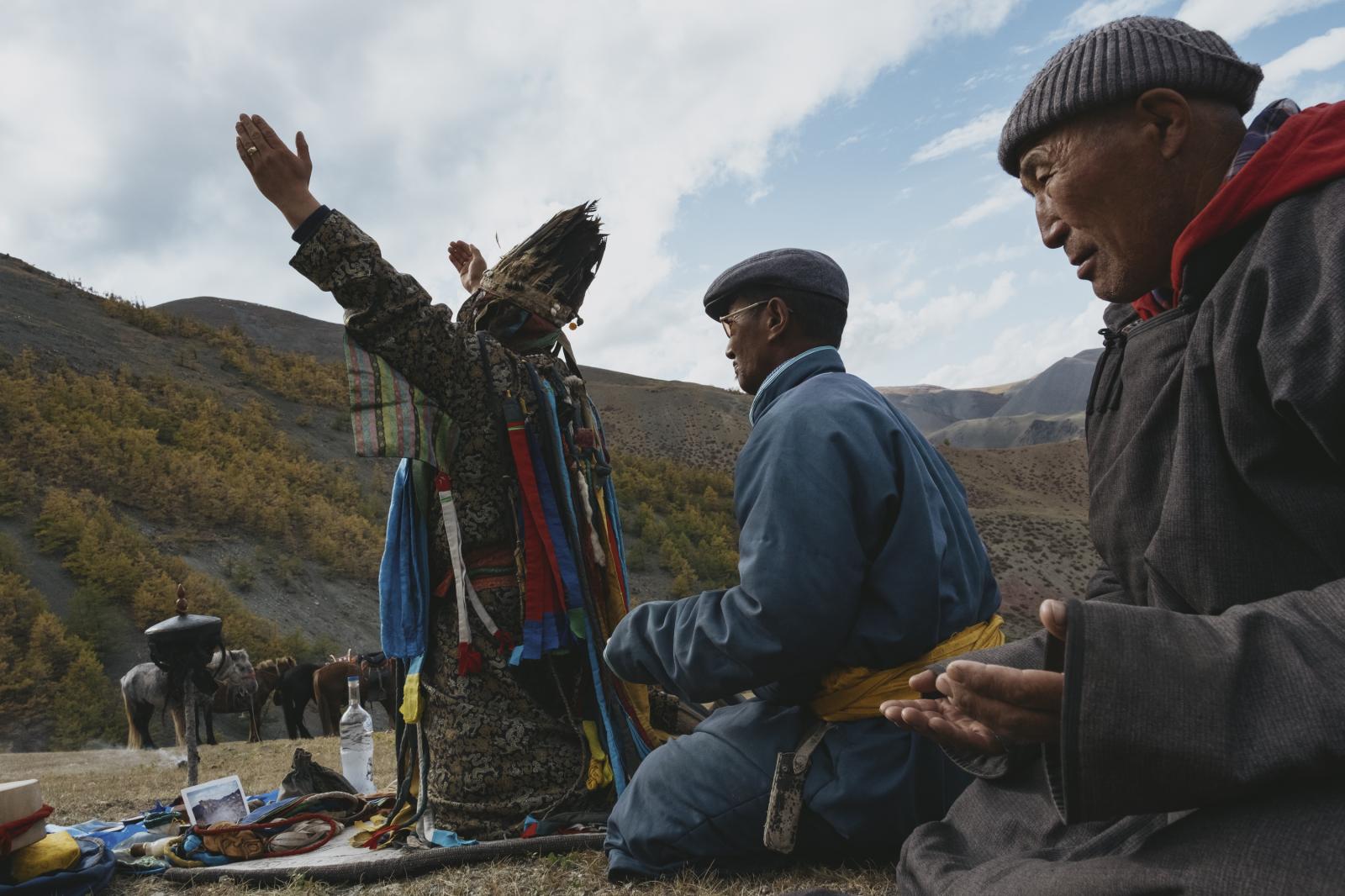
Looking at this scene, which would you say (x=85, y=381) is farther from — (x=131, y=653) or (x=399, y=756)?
(x=399, y=756)

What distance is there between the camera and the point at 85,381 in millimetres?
24438

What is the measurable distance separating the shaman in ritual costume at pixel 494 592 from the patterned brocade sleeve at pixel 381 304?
11 mm

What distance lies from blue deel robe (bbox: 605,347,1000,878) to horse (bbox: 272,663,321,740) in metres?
11.7

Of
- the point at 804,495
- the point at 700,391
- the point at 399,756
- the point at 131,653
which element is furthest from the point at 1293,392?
the point at 700,391

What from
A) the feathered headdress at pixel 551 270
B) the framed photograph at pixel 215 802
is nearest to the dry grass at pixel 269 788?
the framed photograph at pixel 215 802

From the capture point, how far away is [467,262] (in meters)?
4.58

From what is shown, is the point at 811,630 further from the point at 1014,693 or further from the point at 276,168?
the point at 276,168

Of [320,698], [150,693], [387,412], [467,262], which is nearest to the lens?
[387,412]

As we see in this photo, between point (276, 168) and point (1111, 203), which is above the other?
point (276, 168)

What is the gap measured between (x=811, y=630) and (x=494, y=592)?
1815 mm

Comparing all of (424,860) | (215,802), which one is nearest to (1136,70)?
(424,860)

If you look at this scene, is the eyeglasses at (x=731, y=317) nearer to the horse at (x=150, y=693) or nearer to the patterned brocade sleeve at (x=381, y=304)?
the patterned brocade sleeve at (x=381, y=304)

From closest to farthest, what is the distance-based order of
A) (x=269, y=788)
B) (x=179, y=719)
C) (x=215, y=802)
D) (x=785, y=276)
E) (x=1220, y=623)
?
(x=1220, y=623)
(x=785, y=276)
(x=215, y=802)
(x=269, y=788)
(x=179, y=719)

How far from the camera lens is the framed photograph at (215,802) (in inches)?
157
